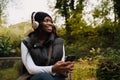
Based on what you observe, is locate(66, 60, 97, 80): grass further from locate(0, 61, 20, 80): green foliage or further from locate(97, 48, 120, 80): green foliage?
locate(0, 61, 20, 80): green foliage

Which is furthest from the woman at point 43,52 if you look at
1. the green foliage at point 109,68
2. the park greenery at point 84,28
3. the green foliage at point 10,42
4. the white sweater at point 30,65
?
the park greenery at point 84,28

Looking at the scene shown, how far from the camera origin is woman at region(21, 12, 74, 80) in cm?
462

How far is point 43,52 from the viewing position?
4.86m

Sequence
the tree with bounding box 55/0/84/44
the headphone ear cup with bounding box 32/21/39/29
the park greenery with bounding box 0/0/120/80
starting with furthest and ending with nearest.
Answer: the tree with bounding box 55/0/84/44, the park greenery with bounding box 0/0/120/80, the headphone ear cup with bounding box 32/21/39/29

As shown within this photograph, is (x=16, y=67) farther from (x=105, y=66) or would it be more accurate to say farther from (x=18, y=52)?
(x=18, y=52)

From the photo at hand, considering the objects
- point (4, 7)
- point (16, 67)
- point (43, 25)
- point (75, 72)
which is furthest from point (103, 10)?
point (43, 25)

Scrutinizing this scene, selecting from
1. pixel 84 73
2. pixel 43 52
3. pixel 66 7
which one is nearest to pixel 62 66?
pixel 43 52

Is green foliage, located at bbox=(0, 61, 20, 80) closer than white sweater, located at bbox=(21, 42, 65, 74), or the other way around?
white sweater, located at bbox=(21, 42, 65, 74)

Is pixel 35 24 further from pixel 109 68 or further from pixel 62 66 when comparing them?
pixel 109 68

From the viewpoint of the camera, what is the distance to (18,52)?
15.1 metres

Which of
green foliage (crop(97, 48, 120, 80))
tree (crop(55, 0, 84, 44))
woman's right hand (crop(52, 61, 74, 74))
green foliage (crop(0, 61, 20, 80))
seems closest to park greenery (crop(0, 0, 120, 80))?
tree (crop(55, 0, 84, 44))

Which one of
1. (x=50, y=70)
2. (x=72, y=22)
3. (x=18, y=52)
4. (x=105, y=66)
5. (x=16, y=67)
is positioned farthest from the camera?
(x=72, y=22)

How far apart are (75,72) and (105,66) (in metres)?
1.20

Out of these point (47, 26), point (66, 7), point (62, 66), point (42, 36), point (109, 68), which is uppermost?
point (47, 26)
